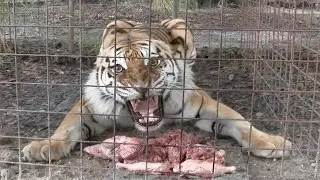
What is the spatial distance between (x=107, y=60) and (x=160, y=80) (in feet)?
1.11

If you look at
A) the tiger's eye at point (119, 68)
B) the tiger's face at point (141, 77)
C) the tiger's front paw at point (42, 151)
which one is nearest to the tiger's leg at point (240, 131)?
the tiger's face at point (141, 77)

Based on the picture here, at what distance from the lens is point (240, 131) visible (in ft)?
8.38

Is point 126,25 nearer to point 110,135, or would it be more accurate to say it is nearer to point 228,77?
point 110,135

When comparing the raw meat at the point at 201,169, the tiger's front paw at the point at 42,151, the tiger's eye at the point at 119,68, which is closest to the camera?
the raw meat at the point at 201,169

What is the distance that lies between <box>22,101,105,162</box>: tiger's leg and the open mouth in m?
0.22

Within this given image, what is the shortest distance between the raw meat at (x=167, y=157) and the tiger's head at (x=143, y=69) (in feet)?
0.38

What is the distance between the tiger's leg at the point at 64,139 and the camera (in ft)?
7.49

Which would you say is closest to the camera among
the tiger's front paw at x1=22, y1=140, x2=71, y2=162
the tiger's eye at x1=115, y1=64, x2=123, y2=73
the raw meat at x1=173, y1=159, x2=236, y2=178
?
the raw meat at x1=173, y1=159, x2=236, y2=178

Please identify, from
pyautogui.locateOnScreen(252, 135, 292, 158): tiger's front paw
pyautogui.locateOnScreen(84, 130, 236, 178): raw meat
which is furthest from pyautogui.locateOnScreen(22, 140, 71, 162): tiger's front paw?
pyautogui.locateOnScreen(252, 135, 292, 158): tiger's front paw

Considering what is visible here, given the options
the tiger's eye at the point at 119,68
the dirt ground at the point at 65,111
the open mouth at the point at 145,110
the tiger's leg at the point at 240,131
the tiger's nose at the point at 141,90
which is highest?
the tiger's eye at the point at 119,68

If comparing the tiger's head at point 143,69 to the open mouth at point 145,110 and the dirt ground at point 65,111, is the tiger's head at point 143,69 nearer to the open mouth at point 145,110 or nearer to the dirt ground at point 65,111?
the open mouth at point 145,110

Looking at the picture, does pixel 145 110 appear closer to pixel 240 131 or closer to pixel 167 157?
pixel 167 157

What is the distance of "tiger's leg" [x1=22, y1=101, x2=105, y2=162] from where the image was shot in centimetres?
228

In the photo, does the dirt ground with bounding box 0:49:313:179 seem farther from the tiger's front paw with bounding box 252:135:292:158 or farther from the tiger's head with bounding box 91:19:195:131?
the tiger's head with bounding box 91:19:195:131
